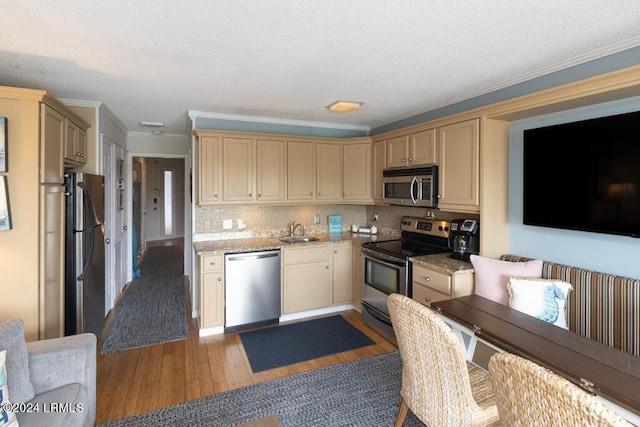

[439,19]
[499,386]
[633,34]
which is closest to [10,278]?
[499,386]

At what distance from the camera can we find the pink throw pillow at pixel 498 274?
241 cm

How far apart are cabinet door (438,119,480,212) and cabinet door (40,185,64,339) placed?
3.24m

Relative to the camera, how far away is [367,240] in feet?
13.2

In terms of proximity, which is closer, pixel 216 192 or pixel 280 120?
pixel 216 192

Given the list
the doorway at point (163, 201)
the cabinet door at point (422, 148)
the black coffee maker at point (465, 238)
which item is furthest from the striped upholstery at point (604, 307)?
the doorway at point (163, 201)

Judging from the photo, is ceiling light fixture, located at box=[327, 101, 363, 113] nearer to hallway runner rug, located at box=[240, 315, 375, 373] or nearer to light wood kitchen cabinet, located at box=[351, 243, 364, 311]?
light wood kitchen cabinet, located at box=[351, 243, 364, 311]

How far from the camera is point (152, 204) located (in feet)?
30.7

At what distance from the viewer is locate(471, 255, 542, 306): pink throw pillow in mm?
2408

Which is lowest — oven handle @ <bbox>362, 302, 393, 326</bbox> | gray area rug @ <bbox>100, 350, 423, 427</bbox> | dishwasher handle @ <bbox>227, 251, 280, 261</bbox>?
gray area rug @ <bbox>100, 350, 423, 427</bbox>

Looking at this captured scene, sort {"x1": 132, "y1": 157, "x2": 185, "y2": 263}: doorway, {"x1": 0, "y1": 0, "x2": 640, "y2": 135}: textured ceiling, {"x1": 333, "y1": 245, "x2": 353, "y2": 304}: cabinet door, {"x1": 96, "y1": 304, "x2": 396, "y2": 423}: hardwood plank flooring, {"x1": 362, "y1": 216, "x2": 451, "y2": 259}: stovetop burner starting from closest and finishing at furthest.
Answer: {"x1": 0, "y1": 0, "x2": 640, "y2": 135}: textured ceiling, {"x1": 96, "y1": 304, "x2": 396, "y2": 423}: hardwood plank flooring, {"x1": 362, "y1": 216, "x2": 451, "y2": 259}: stovetop burner, {"x1": 333, "y1": 245, "x2": 353, "y2": 304}: cabinet door, {"x1": 132, "y1": 157, "x2": 185, "y2": 263}: doorway

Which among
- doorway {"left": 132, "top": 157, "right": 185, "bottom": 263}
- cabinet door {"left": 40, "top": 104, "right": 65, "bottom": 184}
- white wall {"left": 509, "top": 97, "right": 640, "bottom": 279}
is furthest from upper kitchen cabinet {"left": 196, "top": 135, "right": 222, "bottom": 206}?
doorway {"left": 132, "top": 157, "right": 185, "bottom": 263}

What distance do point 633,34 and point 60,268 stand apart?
430cm

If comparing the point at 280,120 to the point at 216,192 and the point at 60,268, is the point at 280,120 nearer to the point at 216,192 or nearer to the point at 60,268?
the point at 216,192

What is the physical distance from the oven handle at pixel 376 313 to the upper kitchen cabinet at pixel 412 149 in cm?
159
